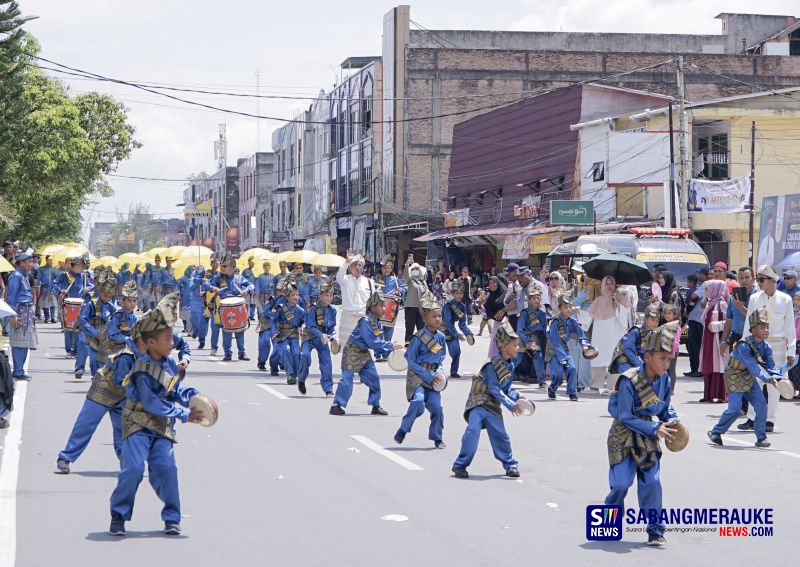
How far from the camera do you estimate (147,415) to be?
7820 mm

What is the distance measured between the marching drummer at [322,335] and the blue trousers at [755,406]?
573 centimetres

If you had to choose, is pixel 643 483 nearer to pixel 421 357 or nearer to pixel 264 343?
pixel 421 357

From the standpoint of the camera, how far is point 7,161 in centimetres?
3681

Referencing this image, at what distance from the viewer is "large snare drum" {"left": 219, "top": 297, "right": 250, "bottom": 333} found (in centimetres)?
2212

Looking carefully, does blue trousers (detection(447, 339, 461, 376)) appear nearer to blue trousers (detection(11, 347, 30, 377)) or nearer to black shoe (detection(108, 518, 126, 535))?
blue trousers (detection(11, 347, 30, 377))

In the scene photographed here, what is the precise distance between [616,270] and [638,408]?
1033 centimetres

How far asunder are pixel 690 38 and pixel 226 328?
48.1 metres

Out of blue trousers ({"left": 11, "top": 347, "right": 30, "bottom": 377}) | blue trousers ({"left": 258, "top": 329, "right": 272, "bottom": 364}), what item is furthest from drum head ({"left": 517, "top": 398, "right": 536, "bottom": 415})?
blue trousers ({"left": 258, "top": 329, "right": 272, "bottom": 364})

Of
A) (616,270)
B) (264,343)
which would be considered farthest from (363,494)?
(264,343)

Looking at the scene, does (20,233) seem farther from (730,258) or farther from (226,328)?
(226,328)

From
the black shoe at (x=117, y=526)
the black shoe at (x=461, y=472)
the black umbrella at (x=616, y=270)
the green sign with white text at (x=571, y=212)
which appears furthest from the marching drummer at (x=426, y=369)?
the green sign with white text at (x=571, y=212)

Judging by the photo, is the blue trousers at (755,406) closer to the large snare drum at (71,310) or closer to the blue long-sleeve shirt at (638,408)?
the blue long-sleeve shirt at (638,408)

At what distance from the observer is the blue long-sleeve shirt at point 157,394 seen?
779 cm

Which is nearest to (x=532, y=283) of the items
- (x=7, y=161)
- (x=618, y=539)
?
(x=618, y=539)
